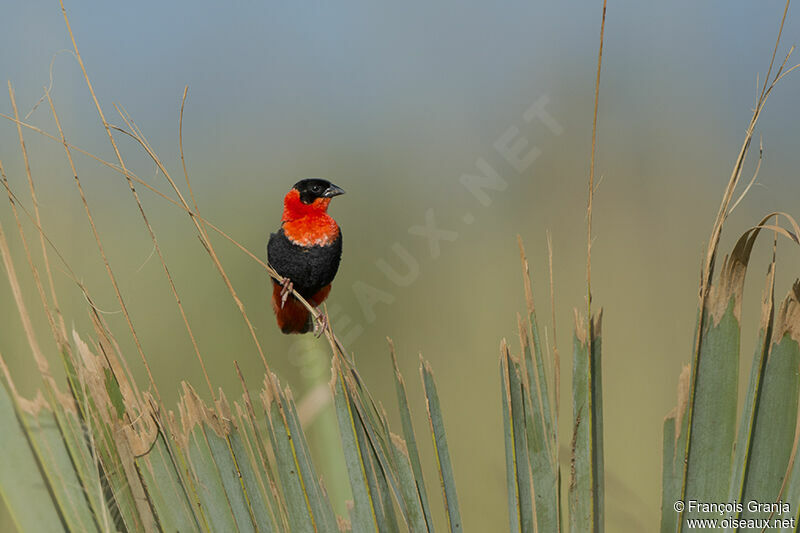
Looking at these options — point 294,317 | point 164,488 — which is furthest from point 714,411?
point 294,317

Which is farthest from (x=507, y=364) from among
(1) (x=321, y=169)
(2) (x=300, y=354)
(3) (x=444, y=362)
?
(1) (x=321, y=169)

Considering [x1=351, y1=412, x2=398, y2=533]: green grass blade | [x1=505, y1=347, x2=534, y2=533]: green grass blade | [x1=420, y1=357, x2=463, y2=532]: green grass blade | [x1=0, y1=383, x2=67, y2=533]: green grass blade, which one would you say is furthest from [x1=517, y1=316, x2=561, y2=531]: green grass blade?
[x1=0, y1=383, x2=67, y2=533]: green grass blade

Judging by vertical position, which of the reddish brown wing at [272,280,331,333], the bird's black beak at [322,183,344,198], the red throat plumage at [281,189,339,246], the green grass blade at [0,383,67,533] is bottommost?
the reddish brown wing at [272,280,331,333]

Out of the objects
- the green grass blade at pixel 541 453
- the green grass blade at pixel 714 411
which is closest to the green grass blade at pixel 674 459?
the green grass blade at pixel 714 411

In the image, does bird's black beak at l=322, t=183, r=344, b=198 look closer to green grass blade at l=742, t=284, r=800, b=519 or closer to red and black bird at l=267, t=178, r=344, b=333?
red and black bird at l=267, t=178, r=344, b=333

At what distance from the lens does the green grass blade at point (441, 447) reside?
110 centimetres

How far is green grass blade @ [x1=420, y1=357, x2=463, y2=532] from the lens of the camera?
110 centimetres

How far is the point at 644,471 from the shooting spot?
2896mm

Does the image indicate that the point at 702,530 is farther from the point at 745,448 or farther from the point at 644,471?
the point at 644,471

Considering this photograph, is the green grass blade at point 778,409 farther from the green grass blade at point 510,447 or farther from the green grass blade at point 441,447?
the green grass blade at point 441,447

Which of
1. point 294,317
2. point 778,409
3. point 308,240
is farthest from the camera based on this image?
point 294,317

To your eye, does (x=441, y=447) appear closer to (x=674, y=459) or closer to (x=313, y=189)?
(x=674, y=459)

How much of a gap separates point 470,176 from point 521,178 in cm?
34

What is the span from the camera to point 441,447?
1.12m
